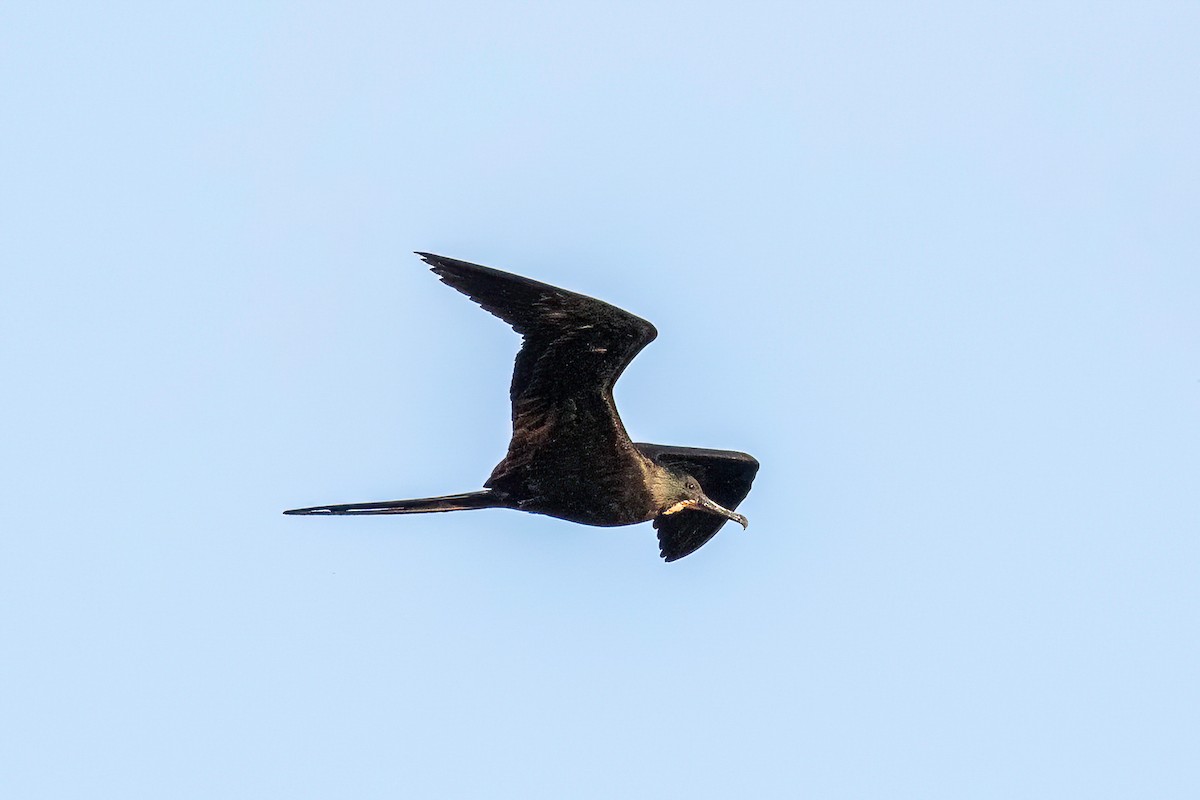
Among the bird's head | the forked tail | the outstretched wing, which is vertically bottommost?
the forked tail

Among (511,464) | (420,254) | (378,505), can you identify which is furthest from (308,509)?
(420,254)

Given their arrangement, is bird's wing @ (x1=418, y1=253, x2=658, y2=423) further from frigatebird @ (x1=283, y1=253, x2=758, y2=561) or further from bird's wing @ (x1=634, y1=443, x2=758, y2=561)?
bird's wing @ (x1=634, y1=443, x2=758, y2=561)

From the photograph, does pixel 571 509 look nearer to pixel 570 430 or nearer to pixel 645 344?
pixel 570 430

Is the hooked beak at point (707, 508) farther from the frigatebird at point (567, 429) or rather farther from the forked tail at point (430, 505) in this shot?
the forked tail at point (430, 505)

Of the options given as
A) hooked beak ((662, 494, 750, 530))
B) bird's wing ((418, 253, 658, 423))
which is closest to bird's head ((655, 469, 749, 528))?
hooked beak ((662, 494, 750, 530))

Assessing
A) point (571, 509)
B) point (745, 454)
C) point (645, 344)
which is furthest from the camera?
point (745, 454)

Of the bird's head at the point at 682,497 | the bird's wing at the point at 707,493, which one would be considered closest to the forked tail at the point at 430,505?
the bird's head at the point at 682,497

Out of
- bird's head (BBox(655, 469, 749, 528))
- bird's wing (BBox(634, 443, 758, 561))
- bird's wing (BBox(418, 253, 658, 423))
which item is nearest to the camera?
bird's wing (BBox(418, 253, 658, 423))
